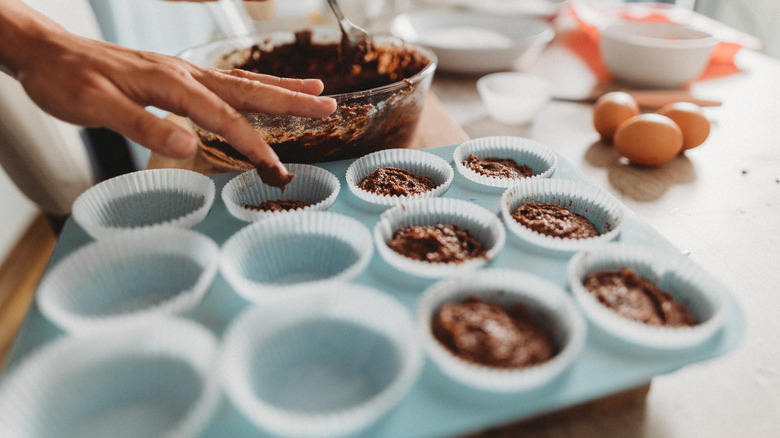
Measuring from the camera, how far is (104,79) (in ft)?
3.24

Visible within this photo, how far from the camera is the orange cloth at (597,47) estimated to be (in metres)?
2.12

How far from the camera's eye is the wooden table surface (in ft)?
2.63

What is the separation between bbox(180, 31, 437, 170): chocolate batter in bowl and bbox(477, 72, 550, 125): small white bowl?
0.34 metres

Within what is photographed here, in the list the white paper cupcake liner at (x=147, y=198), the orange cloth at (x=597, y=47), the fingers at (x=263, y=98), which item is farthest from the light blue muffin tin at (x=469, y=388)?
the orange cloth at (x=597, y=47)

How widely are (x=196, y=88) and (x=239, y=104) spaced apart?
0.41 ft

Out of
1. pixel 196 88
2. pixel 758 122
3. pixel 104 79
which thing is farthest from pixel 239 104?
pixel 758 122

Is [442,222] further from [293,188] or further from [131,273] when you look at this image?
[131,273]

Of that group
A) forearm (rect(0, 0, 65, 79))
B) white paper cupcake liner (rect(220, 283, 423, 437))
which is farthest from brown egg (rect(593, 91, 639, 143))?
forearm (rect(0, 0, 65, 79))

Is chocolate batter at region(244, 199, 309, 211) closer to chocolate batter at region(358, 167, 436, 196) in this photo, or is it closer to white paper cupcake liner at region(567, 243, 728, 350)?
chocolate batter at region(358, 167, 436, 196)

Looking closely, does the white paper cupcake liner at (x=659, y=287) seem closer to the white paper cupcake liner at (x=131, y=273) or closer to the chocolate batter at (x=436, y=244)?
the chocolate batter at (x=436, y=244)

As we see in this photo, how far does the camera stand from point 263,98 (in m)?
1.11

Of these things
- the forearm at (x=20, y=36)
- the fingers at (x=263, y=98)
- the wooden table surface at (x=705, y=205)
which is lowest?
the wooden table surface at (x=705, y=205)

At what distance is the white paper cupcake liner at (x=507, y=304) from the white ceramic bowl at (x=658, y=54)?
1.44 metres

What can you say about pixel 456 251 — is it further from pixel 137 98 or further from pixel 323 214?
pixel 137 98
